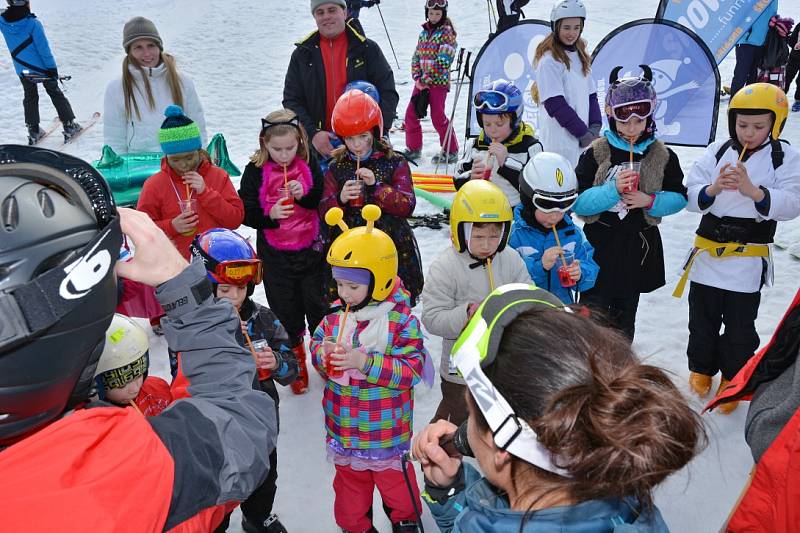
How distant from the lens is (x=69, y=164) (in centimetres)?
120

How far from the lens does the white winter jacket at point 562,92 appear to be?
16.7 ft

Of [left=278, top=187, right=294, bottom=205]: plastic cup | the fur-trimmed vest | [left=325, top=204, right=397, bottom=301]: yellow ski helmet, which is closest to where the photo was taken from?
[left=325, top=204, right=397, bottom=301]: yellow ski helmet

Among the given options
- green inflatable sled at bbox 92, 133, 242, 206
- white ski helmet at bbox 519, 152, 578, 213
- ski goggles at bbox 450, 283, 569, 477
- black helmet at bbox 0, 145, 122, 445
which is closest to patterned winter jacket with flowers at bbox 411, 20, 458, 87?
green inflatable sled at bbox 92, 133, 242, 206

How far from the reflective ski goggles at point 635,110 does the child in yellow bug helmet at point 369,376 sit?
168 centimetres

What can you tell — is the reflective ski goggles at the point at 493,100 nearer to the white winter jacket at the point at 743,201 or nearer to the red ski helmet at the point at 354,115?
the red ski helmet at the point at 354,115

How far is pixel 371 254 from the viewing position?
2846 mm

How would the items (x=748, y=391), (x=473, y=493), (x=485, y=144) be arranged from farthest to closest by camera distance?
(x=485, y=144) → (x=748, y=391) → (x=473, y=493)

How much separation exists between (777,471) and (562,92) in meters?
3.89

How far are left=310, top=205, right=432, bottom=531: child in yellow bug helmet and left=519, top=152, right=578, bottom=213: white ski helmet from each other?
96cm

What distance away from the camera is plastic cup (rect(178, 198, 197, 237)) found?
152 inches

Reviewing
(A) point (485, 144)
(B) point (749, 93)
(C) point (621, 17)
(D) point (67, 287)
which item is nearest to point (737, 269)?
(B) point (749, 93)

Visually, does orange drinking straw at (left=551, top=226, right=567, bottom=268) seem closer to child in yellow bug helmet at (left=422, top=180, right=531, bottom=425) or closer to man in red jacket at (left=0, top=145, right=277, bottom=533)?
child in yellow bug helmet at (left=422, top=180, right=531, bottom=425)

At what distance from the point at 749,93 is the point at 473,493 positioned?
10.3 feet

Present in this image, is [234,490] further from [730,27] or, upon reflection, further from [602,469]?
[730,27]
